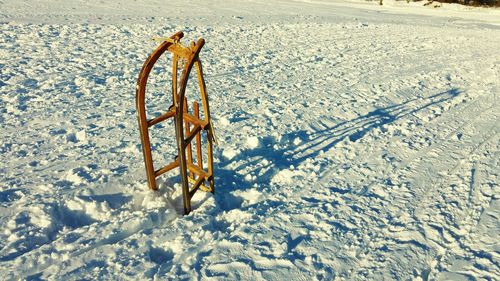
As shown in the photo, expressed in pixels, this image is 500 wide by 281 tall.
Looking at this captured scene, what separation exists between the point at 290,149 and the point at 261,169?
2.55ft

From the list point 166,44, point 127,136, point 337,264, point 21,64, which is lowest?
point 337,264

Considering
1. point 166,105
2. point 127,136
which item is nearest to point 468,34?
point 166,105

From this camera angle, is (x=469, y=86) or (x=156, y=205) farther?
(x=469, y=86)

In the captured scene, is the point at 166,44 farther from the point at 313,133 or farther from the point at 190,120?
the point at 313,133

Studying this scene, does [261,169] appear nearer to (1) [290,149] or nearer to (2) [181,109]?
(1) [290,149]

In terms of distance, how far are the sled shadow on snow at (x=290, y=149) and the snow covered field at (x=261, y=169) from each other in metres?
0.03

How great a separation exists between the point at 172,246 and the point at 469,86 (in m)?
8.04

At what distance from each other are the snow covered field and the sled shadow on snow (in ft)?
0.09

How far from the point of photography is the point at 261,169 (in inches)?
209

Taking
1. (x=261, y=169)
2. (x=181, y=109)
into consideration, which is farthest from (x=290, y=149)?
(x=181, y=109)

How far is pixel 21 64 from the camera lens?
28.4 feet

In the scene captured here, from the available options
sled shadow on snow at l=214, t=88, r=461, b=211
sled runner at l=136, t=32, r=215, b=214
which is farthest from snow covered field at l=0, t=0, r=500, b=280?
sled runner at l=136, t=32, r=215, b=214

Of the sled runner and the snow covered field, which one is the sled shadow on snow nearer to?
the snow covered field

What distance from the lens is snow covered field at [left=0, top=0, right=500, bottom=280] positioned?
3.83 m
